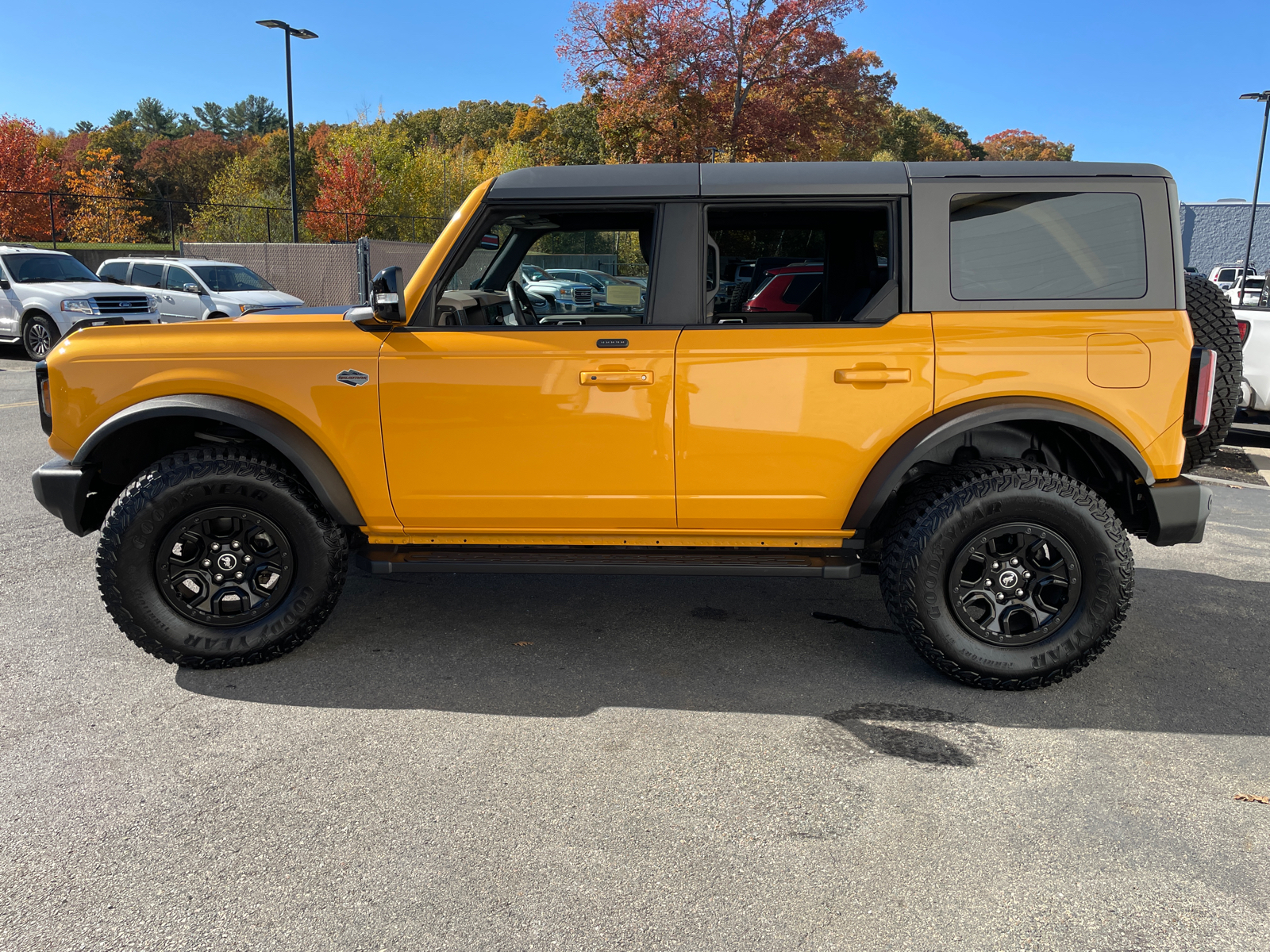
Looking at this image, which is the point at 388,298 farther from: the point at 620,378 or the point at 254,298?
the point at 254,298

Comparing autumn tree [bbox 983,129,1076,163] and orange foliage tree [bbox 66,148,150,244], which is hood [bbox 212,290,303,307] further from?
autumn tree [bbox 983,129,1076,163]

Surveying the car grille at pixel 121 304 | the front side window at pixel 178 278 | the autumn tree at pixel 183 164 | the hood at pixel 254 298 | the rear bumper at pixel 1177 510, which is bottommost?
the rear bumper at pixel 1177 510

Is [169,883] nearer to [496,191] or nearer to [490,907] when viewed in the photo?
[490,907]

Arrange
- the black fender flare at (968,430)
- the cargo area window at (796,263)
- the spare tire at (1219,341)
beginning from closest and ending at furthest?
the black fender flare at (968,430)
the cargo area window at (796,263)
the spare tire at (1219,341)

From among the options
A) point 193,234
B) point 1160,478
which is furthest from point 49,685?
point 193,234

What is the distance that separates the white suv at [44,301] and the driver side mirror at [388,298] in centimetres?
1288

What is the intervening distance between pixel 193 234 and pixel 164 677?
3411 cm

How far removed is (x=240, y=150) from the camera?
79.4 metres

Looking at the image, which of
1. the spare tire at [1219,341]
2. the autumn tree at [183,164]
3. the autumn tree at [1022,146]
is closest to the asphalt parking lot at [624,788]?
the spare tire at [1219,341]

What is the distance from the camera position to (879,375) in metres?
3.65

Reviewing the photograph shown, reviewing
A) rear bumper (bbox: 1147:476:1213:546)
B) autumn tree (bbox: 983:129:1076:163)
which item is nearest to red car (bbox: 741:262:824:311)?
rear bumper (bbox: 1147:476:1213:546)

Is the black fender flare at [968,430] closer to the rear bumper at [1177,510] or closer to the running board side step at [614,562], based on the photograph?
the rear bumper at [1177,510]

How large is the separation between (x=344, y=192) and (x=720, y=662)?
35.9 metres

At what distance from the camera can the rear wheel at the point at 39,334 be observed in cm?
1496
